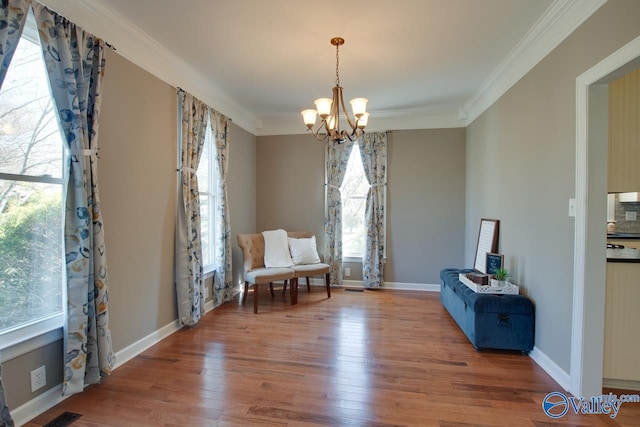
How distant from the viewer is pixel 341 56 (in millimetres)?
2910

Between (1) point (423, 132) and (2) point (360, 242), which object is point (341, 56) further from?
(2) point (360, 242)

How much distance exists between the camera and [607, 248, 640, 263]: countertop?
79.1 inches

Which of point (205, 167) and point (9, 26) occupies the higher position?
point (9, 26)

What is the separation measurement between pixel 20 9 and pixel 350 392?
3.09 m

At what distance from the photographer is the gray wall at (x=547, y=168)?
1.94 meters

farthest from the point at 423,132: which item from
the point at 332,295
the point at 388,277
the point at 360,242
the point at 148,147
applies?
the point at 148,147

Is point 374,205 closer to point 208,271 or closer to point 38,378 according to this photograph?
point 208,271

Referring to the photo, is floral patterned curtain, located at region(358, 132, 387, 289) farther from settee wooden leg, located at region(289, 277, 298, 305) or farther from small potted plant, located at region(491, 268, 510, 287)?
small potted plant, located at region(491, 268, 510, 287)

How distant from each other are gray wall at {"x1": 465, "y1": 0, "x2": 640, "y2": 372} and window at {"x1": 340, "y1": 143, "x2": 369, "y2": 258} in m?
1.98

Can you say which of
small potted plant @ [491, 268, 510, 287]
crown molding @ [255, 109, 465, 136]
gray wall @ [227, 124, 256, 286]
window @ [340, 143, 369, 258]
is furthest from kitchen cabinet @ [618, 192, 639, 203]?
gray wall @ [227, 124, 256, 286]

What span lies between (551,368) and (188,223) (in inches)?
136

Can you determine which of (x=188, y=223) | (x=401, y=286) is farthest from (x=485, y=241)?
(x=188, y=223)

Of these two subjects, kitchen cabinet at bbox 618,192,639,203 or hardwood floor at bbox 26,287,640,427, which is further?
kitchen cabinet at bbox 618,192,639,203

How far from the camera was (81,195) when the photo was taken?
2.00 metres
